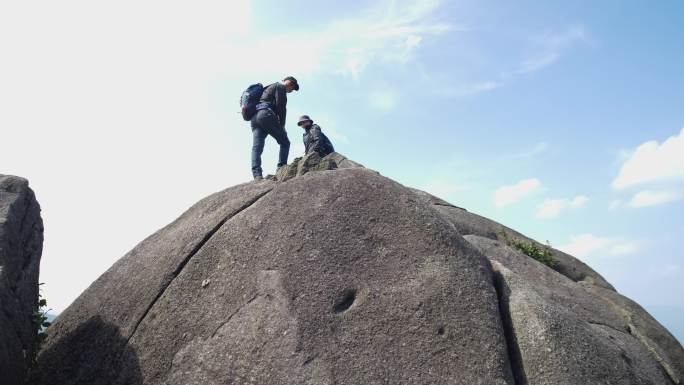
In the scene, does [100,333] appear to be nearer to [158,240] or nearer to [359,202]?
[158,240]

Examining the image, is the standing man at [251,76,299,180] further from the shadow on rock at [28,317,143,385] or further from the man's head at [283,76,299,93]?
the shadow on rock at [28,317,143,385]

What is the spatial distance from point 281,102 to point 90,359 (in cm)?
786

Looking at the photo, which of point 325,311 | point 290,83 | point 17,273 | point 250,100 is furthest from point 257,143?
point 325,311

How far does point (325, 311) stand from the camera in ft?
27.8

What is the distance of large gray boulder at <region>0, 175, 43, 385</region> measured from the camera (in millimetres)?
8289

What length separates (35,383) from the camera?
9391mm

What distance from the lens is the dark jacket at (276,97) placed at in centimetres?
1448

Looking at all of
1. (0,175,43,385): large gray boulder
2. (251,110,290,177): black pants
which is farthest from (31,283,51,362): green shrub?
(251,110,290,177): black pants

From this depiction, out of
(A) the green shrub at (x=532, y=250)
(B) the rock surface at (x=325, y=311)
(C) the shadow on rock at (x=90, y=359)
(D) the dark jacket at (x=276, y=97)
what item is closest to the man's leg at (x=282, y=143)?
(D) the dark jacket at (x=276, y=97)

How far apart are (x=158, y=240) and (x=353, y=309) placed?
535 centimetres

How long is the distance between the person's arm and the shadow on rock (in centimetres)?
692

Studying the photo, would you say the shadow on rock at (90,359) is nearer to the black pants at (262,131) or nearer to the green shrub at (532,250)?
the black pants at (262,131)

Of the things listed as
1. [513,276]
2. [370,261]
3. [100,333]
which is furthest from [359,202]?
[100,333]

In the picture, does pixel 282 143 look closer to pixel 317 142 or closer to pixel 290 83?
pixel 317 142
